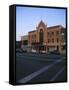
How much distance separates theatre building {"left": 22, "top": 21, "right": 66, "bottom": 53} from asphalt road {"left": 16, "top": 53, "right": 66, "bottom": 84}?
3.5 inches

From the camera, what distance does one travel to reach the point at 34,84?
357cm

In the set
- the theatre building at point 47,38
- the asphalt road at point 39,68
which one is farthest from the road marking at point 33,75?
the theatre building at point 47,38

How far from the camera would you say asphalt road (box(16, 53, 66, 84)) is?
350 cm

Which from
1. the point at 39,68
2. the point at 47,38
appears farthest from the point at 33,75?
the point at 47,38

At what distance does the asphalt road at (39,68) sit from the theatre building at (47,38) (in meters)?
0.09

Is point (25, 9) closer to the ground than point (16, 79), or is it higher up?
higher up

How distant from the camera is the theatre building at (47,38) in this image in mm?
3580

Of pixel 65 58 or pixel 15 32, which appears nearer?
pixel 15 32

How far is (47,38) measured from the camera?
3645 mm

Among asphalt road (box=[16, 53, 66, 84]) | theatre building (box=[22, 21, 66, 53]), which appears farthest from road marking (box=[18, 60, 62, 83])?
theatre building (box=[22, 21, 66, 53])

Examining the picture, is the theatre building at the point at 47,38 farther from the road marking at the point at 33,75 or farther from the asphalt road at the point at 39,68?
the road marking at the point at 33,75
